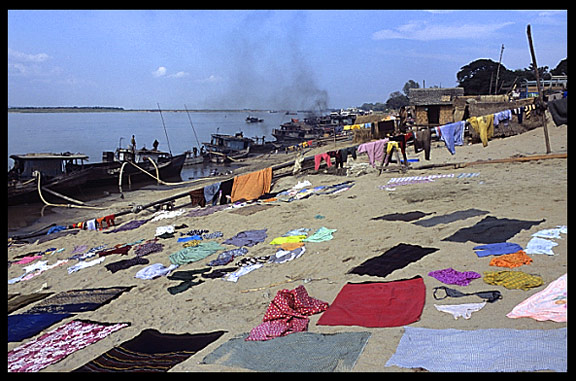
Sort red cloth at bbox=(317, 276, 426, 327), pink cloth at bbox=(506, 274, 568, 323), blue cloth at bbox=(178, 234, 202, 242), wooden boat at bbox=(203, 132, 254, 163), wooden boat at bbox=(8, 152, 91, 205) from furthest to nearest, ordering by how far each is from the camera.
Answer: wooden boat at bbox=(203, 132, 254, 163) < wooden boat at bbox=(8, 152, 91, 205) < blue cloth at bbox=(178, 234, 202, 242) < red cloth at bbox=(317, 276, 426, 327) < pink cloth at bbox=(506, 274, 568, 323)

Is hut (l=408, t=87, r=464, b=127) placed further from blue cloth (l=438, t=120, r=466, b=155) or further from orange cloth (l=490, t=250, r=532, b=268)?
orange cloth (l=490, t=250, r=532, b=268)

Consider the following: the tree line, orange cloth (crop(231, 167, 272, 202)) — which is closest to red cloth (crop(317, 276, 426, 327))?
orange cloth (crop(231, 167, 272, 202))

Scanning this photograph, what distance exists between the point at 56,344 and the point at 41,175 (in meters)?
18.4

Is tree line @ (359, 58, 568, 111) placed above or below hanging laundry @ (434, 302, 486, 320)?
above

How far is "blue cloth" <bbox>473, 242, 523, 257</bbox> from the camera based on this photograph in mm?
7133

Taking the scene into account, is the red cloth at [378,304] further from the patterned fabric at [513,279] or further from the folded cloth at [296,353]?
the patterned fabric at [513,279]

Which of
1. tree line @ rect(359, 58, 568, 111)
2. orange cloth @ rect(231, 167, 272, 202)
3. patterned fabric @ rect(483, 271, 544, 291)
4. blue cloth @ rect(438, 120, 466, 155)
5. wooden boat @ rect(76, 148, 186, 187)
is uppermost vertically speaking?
tree line @ rect(359, 58, 568, 111)

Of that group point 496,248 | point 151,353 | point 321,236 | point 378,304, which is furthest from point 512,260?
point 151,353

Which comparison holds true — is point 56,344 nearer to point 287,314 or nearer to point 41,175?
point 287,314

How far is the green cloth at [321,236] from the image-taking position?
386 inches

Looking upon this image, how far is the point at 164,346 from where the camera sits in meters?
5.77

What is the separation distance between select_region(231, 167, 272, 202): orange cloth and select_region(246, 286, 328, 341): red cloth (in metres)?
8.61

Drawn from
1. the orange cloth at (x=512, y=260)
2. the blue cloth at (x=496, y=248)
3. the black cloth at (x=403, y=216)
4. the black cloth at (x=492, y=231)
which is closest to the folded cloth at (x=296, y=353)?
the orange cloth at (x=512, y=260)

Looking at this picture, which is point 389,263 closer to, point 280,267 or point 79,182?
point 280,267
